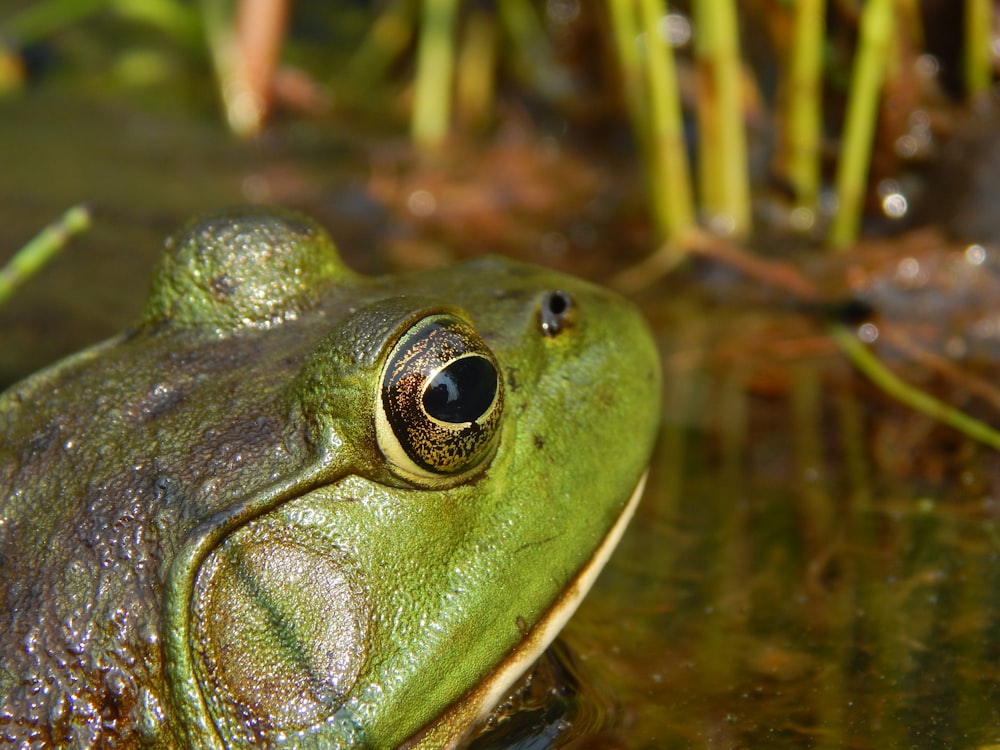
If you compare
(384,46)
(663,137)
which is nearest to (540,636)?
(663,137)

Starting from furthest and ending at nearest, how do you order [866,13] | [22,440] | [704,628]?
1. [866,13]
2. [704,628]
3. [22,440]

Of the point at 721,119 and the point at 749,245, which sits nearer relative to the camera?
the point at 721,119

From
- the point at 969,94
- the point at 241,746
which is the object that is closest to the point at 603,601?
the point at 241,746

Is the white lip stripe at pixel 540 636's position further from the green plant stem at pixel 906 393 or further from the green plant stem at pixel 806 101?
the green plant stem at pixel 806 101

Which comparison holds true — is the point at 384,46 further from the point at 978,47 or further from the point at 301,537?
the point at 301,537

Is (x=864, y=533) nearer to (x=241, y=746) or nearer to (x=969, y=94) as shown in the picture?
(x=241, y=746)

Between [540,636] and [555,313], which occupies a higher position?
[555,313]

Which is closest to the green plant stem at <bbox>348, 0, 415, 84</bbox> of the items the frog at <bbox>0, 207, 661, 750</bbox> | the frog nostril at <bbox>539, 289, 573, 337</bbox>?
the frog nostril at <bbox>539, 289, 573, 337</bbox>
